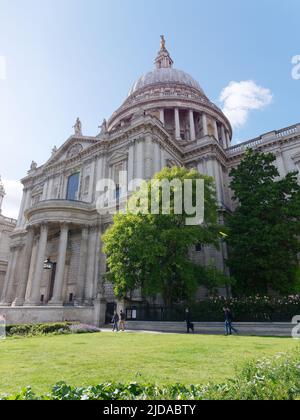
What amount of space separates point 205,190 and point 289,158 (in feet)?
54.6

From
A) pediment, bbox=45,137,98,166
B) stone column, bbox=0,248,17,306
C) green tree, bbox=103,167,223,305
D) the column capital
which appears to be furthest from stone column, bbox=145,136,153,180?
stone column, bbox=0,248,17,306

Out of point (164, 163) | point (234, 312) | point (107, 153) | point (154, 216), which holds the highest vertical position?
point (107, 153)

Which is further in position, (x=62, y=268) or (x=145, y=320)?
(x=62, y=268)

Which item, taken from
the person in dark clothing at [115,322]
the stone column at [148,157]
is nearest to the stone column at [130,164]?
the stone column at [148,157]

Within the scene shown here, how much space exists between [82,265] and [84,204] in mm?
6519

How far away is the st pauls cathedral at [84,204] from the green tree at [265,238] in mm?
2906

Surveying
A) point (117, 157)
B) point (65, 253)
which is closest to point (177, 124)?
point (117, 157)

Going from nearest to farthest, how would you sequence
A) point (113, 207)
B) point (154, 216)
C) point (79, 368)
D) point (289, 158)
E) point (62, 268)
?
point (79, 368) < point (154, 216) < point (62, 268) < point (113, 207) < point (289, 158)

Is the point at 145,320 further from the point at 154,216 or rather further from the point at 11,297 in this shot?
the point at 11,297

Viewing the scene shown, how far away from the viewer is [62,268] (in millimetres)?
25812

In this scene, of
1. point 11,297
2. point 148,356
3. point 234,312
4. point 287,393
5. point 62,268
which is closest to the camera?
point 287,393

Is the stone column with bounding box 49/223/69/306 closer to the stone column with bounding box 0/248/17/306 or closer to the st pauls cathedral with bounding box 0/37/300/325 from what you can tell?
the st pauls cathedral with bounding box 0/37/300/325

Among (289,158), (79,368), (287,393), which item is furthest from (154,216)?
(289,158)

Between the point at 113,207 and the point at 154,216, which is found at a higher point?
the point at 113,207
